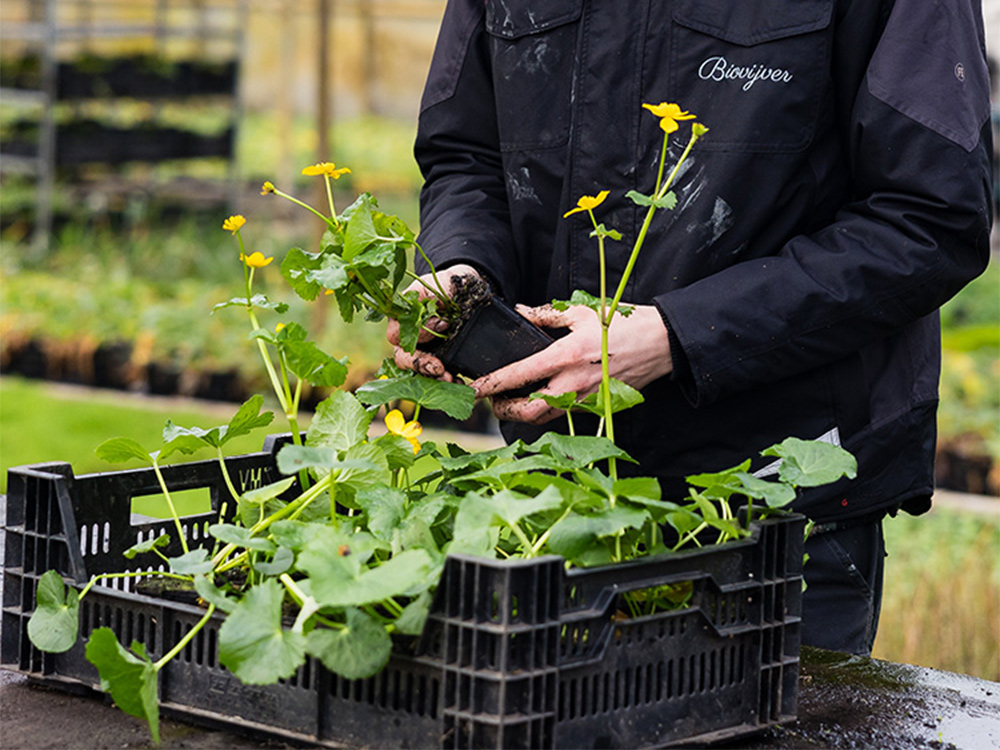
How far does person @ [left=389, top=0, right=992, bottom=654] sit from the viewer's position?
5.27ft

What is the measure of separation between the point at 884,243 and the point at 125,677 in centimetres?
104

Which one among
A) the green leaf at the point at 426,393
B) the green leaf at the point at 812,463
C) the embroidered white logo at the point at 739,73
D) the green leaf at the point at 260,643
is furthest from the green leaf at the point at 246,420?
the embroidered white logo at the point at 739,73

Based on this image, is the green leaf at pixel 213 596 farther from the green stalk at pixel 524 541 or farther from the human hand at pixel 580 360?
the human hand at pixel 580 360

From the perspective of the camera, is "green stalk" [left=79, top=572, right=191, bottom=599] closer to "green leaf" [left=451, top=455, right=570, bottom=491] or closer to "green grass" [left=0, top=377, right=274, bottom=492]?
"green leaf" [left=451, top=455, right=570, bottom=491]

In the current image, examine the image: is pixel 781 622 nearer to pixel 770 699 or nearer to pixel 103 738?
pixel 770 699

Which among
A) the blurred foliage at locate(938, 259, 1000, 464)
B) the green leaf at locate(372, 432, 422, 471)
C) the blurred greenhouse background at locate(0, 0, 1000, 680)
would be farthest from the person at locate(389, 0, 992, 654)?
the blurred foliage at locate(938, 259, 1000, 464)

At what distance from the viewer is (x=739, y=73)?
1.69m

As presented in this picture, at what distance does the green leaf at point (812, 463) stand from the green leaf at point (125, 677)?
0.63 meters

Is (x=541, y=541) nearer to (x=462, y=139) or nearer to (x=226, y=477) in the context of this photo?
(x=226, y=477)

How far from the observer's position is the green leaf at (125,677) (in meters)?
1.15

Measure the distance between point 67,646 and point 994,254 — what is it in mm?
7874

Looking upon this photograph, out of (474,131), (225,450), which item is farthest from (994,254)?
(474,131)

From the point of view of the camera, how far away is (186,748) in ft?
3.98

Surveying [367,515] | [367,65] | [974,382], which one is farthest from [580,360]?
[367,65]
